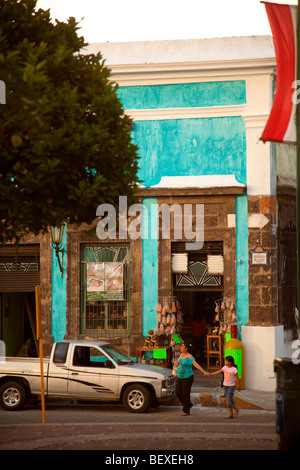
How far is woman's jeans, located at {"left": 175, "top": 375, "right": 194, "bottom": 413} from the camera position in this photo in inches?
618

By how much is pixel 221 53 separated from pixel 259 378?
8.75 m

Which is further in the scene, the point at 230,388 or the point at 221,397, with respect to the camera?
the point at 221,397

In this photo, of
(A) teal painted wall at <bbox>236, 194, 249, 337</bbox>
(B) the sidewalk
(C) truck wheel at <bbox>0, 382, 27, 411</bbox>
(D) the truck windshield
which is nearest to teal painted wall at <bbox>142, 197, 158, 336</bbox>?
(B) the sidewalk

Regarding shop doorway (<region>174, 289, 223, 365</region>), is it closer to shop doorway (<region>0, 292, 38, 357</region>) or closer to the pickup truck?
shop doorway (<region>0, 292, 38, 357</region>)

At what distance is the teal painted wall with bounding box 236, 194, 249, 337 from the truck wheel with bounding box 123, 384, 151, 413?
451 centimetres

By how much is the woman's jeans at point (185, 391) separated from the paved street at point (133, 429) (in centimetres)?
22

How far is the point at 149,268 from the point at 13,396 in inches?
218

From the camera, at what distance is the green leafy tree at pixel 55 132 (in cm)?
982

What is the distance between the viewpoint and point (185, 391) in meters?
15.7

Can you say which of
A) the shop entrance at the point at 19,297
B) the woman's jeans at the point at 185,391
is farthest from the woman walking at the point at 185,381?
the shop entrance at the point at 19,297

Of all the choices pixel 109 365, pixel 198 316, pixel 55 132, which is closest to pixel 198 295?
pixel 198 316

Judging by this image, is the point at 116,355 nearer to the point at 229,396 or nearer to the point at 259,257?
the point at 229,396

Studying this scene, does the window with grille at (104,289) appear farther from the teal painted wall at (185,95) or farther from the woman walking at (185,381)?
the woman walking at (185,381)
